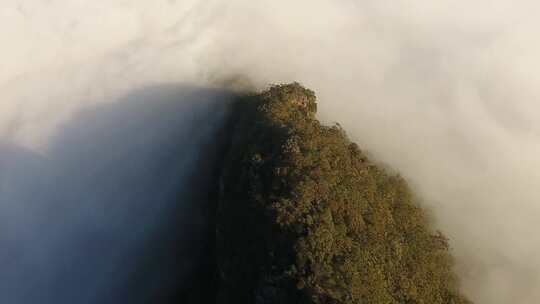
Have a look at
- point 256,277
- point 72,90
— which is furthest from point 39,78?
point 256,277

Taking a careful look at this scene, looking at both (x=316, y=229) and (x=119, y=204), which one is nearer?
(x=316, y=229)

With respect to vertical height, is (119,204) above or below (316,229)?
below

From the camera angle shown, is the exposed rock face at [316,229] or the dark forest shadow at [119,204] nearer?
the exposed rock face at [316,229]

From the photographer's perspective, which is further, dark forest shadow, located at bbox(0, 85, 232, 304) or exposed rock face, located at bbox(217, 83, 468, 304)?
dark forest shadow, located at bbox(0, 85, 232, 304)

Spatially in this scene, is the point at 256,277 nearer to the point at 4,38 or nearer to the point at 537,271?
the point at 537,271
